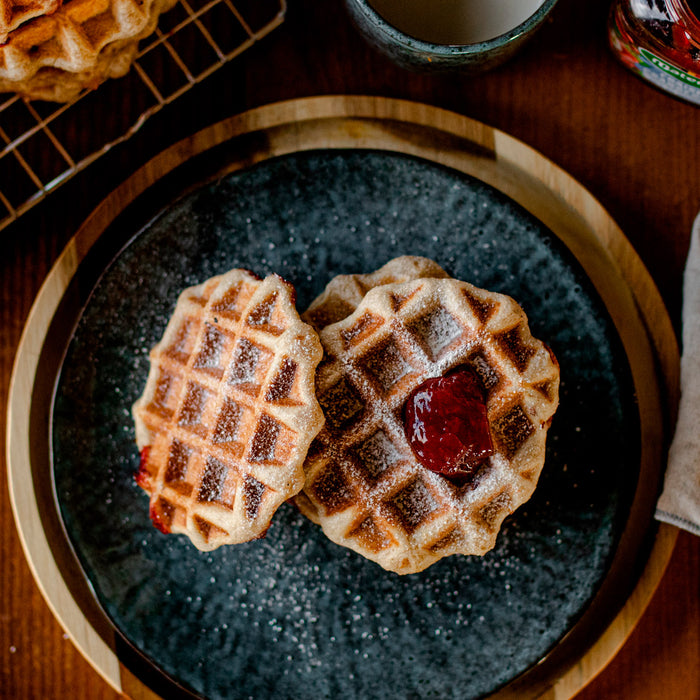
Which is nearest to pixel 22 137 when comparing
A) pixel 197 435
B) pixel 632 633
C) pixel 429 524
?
pixel 197 435

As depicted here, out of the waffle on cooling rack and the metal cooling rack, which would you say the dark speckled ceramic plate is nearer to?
the metal cooling rack

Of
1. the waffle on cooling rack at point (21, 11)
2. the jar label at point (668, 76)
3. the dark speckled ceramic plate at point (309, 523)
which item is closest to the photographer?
the waffle on cooling rack at point (21, 11)

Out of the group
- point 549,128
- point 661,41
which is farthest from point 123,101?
point 661,41

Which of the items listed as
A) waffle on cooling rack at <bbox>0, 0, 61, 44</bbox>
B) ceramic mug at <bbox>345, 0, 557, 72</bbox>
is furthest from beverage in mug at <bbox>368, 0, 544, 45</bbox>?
waffle on cooling rack at <bbox>0, 0, 61, 44</bbox>

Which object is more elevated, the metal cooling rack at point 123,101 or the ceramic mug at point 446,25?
the metal cooling rack at point 123,101

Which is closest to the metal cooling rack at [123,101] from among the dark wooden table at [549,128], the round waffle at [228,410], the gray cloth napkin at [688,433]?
the dark wooden table at [549,128]

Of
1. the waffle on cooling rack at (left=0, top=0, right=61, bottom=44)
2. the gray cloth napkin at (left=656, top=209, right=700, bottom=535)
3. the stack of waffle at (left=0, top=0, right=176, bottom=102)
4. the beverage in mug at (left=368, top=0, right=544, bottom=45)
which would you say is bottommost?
the gray cloth napkin at (left=656, top=209, right=700, bottom=535)

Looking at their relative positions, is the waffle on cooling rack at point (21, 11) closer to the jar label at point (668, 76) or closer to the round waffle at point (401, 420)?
the round waffle at point (401, 420)

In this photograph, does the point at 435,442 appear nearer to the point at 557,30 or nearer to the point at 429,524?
the point at 429,524
